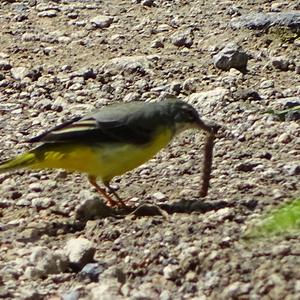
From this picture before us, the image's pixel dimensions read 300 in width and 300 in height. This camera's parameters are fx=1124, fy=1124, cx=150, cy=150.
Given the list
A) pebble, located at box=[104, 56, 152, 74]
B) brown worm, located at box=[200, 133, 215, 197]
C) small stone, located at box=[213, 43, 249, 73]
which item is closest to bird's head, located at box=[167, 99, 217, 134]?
brown worm, located at box=[200, 133, 215, 197]

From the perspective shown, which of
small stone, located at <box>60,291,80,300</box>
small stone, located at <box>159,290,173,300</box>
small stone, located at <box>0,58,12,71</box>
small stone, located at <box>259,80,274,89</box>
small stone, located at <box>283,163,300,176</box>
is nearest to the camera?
small stone, located at <box>159,290,173,300</box>

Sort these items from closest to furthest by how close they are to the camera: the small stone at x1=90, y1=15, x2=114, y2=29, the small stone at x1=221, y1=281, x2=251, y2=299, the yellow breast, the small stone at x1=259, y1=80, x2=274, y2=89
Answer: the small stone at x1=221, y1=281, x2=251, y2=299, the yellow breast, the small stone at x1=259, y1=80, x2=274, y2=89, the small stone at x1=90, y1=15, x2=114, y2=29

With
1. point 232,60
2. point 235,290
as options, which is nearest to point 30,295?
point 235,290

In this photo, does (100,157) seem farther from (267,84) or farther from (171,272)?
(267,84)

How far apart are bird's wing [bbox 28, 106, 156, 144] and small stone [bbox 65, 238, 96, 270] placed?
977 millimetres

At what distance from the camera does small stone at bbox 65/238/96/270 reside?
659cm

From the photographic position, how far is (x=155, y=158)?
8812 mm

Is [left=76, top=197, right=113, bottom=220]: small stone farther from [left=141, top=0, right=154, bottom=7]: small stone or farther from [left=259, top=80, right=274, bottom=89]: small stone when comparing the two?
[left=141, top=0, right=154, bottom=7]: small stone

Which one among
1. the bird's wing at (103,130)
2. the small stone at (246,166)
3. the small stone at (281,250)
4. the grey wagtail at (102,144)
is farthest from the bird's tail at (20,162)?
the small stone at (281,250)

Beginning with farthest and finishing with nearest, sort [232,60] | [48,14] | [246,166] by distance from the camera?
[48,14] < [232,60] < [246,166]

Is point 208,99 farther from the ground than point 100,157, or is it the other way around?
point 100,157

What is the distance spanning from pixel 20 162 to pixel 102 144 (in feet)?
1.87

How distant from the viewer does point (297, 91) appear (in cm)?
984

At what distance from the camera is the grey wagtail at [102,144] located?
748 centimetres
